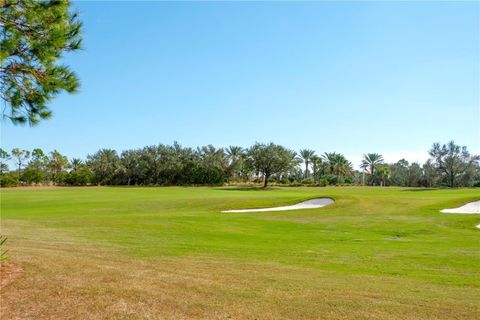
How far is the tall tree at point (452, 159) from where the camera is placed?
95625 mm

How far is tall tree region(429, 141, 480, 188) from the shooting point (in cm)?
9562

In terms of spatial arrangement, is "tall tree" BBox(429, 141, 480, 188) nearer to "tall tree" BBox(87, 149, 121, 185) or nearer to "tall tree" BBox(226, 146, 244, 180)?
"tall tree" BBox(226, 146, 244, 180)

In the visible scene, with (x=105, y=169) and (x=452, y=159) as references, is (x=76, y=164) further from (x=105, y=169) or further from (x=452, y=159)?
(x=452, y=159)

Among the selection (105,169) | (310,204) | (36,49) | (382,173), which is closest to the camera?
(36,49)

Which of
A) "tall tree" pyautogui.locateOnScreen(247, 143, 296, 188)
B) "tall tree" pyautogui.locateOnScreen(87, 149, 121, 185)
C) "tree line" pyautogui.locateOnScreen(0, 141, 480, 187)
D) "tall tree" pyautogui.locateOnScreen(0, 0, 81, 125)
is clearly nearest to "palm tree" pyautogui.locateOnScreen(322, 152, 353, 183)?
"tree line" pyautogui.locateOnScreen(0, 141, 480, 187)

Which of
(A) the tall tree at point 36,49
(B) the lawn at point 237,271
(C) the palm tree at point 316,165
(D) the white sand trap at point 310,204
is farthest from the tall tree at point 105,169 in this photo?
(A) the tall tree at point 36,49

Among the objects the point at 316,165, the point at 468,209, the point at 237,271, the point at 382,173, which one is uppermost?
the point at 316,165

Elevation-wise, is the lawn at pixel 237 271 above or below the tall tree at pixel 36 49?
below

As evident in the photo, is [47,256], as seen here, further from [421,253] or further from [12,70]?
[421,253]

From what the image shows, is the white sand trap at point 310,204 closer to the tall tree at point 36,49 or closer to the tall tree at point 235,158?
the tall tree at point 36,49

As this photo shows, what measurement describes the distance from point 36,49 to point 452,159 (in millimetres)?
102862

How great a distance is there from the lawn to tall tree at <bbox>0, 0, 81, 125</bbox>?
11.5 feet

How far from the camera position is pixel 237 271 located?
9766 millimetres

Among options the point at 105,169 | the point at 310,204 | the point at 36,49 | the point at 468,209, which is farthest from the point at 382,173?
the point at 36,49
